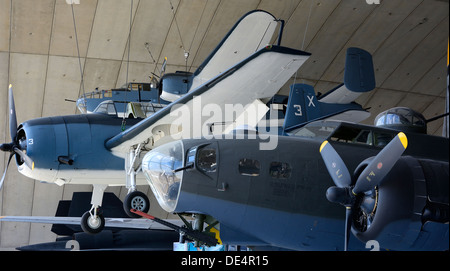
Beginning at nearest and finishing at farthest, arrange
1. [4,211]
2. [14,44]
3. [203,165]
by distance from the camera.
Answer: [203,165], [14,44], [4,211]

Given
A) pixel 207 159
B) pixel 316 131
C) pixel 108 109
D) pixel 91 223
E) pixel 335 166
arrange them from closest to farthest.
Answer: pixel 335 166 < pixel 207 159 < pixel 316 131 < pixel 91 223 < pixel 108 109

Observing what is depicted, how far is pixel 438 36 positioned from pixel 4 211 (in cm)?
1786

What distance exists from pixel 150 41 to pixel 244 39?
24.2 ft

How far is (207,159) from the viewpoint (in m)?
8.72

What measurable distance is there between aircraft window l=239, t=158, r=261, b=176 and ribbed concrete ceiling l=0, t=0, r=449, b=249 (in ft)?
44.4

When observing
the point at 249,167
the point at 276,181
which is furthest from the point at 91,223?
the point at 276,181

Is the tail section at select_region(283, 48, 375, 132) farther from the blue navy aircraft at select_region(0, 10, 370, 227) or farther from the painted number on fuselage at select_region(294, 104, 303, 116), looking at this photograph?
the blue navy aircraft at select_region(0, 10, 370, 227)

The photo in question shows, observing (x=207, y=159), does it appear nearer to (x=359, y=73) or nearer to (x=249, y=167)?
(x=249, y=167)

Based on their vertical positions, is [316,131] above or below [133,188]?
above

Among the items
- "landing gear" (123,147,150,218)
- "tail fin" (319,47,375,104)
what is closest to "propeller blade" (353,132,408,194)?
"landing gear" (123,147,150,218)

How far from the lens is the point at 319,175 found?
905 centimetres
